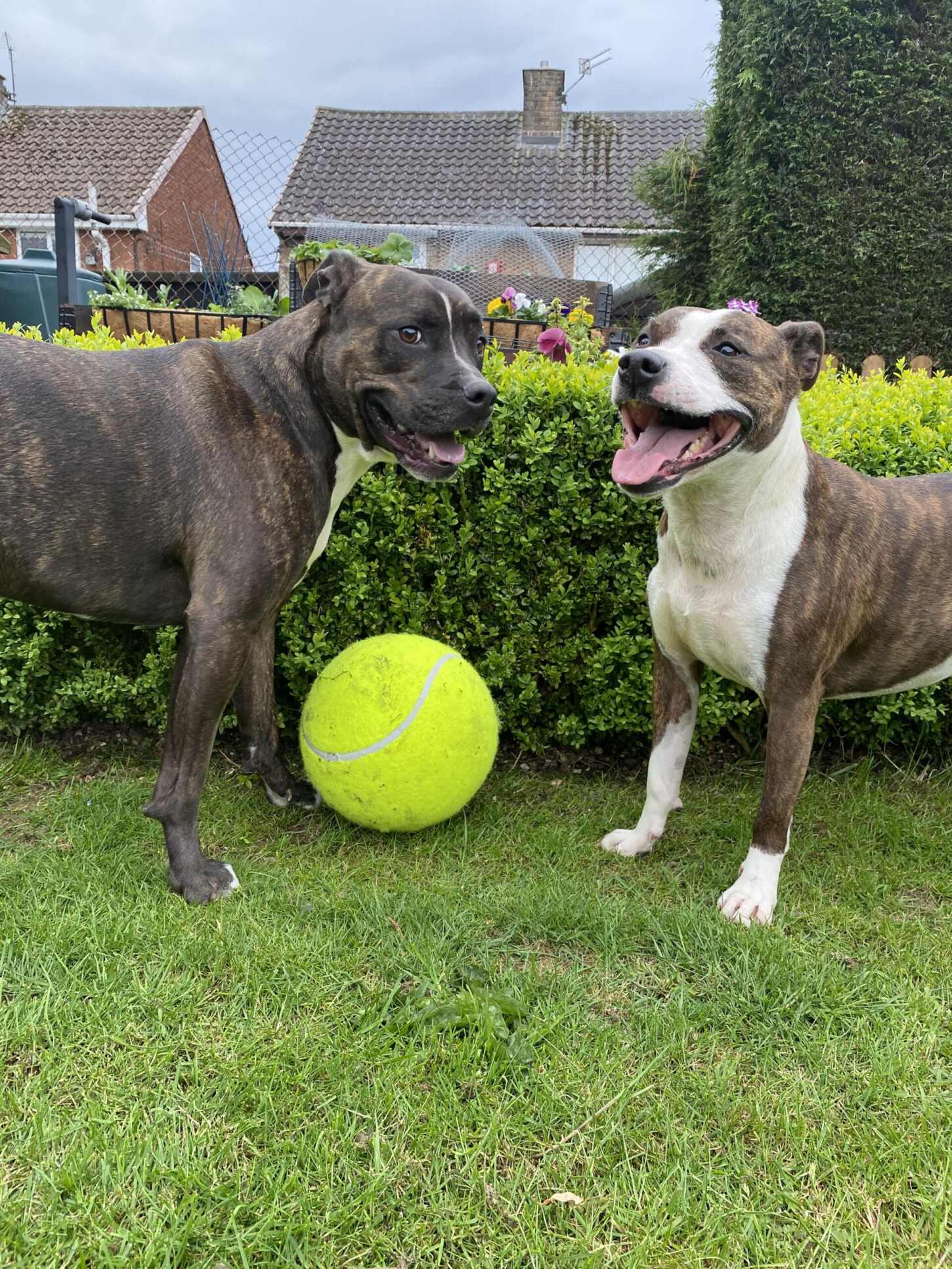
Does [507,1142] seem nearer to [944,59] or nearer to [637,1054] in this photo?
[637,1054]

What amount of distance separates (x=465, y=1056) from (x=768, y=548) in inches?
68.5

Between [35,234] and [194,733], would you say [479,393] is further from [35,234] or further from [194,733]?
[35,234]

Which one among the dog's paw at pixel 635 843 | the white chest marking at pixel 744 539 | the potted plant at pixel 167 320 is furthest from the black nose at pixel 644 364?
the potted plant at pixel 167 320

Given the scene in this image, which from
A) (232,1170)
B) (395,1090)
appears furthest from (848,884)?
(232,1170)

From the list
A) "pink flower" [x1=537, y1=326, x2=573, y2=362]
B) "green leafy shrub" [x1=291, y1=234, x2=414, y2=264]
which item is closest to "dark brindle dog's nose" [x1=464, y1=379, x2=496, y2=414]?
"pink flower" [x1=537, y1=326, x2=573, y2=362]

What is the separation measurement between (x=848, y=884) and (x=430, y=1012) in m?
1.75

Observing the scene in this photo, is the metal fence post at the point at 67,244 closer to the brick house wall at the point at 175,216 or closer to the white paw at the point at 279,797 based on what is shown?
the white paw at the point at 279,797

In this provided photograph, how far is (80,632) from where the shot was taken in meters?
4.01

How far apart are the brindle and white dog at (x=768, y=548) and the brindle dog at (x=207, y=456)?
0.62 meters

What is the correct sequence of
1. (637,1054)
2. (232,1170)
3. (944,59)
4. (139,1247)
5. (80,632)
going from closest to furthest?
(139,1247) < (232,1170) < (637,1054) < (80,632) < (944,59)

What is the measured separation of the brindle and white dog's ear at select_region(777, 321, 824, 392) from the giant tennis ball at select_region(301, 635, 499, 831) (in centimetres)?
157

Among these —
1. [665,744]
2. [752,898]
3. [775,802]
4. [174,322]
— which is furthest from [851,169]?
[752,898]

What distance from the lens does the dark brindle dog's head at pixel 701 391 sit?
2.54 metres

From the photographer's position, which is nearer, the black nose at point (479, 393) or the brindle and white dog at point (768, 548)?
the brindle and white dog at point (768, 548)
